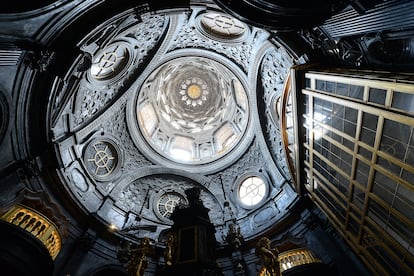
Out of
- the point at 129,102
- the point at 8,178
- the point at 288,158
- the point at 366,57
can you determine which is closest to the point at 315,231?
the point at 288,158

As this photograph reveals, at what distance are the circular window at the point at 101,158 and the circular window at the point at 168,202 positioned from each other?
148 inches

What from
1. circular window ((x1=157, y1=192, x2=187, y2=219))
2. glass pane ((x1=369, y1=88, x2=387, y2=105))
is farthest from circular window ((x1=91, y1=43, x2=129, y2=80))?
glass pane ((x1=369, y1=88, x2=387, y2=105))

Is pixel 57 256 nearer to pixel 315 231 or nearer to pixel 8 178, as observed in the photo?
pixel 8 178

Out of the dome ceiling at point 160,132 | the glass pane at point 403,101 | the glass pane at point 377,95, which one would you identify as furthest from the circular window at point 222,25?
the glass pane at point 403,101

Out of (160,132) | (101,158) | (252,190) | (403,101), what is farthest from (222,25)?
(403,101)

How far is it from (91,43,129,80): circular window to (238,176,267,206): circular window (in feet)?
34.4

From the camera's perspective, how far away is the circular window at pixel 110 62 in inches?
508

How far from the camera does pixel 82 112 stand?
13.0 meters

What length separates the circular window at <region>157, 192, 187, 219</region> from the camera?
16375mm

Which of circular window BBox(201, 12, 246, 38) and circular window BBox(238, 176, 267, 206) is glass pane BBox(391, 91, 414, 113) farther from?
circular window BBox(238, 176, 267, 206)

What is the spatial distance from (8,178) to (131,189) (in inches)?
310

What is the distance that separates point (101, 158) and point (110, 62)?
566 cm

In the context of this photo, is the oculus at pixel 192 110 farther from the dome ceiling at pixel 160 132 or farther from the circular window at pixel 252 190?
the circular window at pixel 252 190

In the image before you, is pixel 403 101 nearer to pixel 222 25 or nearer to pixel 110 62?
pixel 222 25
